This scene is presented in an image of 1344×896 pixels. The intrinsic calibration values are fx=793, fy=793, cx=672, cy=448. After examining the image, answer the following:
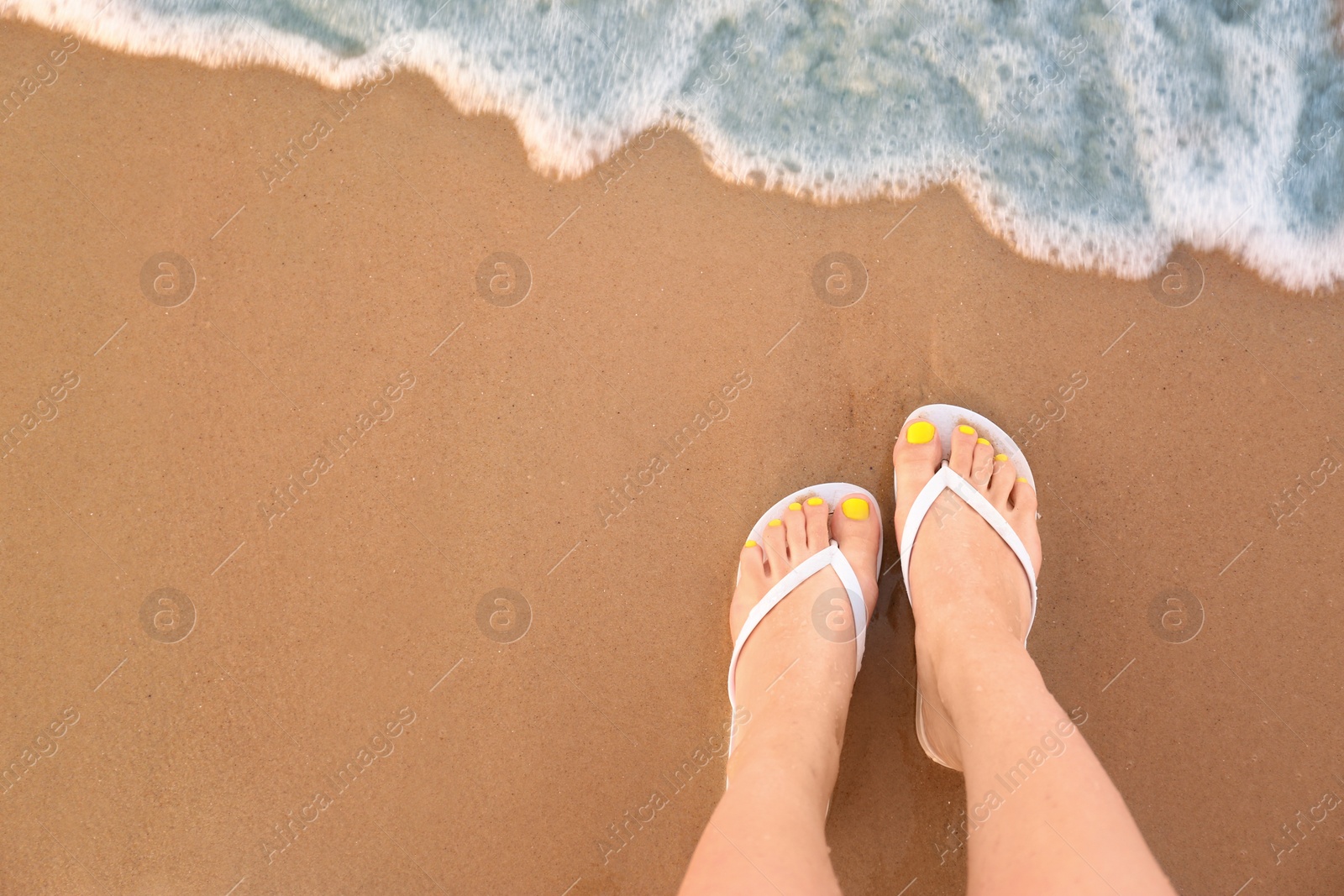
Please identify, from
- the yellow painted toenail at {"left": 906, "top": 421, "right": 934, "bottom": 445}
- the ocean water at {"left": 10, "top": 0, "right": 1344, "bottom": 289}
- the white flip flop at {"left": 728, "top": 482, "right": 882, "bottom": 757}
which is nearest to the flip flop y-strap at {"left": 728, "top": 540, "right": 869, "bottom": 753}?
the white flip flop at {"left": 728, "top": 482, "right": 882, "bottom": 757}

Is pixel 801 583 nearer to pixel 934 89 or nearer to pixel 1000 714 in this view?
pixel 1000 714

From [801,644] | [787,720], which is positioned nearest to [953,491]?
[801,644]

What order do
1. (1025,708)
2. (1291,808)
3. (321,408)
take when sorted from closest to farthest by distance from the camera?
(1025,708) < (1291,808) < (321,408)

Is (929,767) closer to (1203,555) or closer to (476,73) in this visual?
(1203,555)

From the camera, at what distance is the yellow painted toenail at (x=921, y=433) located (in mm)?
1581

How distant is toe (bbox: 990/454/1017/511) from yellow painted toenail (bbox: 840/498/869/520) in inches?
9.7

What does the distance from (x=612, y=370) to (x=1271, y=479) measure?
1.35m

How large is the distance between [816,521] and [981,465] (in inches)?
13.5

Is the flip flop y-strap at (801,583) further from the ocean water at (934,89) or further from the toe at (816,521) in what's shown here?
the ocean water at (934,89)

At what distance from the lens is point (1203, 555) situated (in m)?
1.59

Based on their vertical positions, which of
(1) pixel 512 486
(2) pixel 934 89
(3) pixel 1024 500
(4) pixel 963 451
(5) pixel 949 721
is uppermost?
(2) pixel 934 89

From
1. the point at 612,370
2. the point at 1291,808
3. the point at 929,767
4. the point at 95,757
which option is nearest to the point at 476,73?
the point at 612,370

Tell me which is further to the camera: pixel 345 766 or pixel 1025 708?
pixel 345 766

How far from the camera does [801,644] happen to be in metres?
1.51
